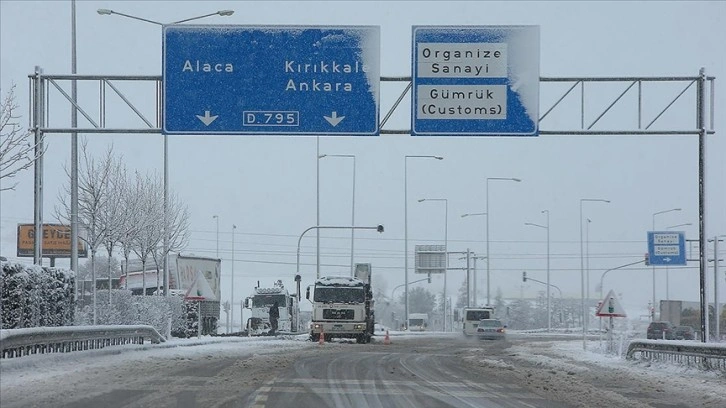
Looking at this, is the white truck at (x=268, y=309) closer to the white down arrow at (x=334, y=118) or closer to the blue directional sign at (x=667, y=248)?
the blue directional sign at (x=667, y=248)

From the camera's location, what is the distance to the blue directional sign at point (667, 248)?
59906 millimetres

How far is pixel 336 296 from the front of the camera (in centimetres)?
4859

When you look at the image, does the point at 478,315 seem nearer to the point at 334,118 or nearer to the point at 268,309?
the point at 268,309

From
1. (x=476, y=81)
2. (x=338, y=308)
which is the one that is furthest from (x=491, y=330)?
(x=476, y=81)

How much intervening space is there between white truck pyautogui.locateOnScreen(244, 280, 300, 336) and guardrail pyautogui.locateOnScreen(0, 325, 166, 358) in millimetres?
28715

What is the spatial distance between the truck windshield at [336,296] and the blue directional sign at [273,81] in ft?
73.5

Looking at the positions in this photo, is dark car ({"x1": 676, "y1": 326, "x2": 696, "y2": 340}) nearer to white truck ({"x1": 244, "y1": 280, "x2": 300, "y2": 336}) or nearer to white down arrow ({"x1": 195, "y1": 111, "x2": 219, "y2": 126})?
white truck ({"x1": 244, "y1": 280, "x2": 300, "y2": 336})

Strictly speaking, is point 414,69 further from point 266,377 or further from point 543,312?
point 543,312

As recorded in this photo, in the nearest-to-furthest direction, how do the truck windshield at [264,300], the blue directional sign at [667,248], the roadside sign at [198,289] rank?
1. the roadside sign at [198,289]
2. the blue directional sign at [667,248]
3. the truck windshield at [264,300]

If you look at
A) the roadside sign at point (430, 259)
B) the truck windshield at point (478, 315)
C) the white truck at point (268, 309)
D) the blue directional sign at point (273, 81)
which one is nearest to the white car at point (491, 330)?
the truck windshield at point (478, 315)

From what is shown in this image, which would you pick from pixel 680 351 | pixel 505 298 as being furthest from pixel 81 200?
pixel 505 298

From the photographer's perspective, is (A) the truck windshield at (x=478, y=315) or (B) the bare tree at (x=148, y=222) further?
(A) the truck windshield at (x=478, y=315)

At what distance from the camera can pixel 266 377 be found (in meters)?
19.8

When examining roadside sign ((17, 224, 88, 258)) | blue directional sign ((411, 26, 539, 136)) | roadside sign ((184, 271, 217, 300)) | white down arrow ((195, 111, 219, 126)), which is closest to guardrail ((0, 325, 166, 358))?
roadside sign ((184, 271, 217, 300))
